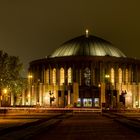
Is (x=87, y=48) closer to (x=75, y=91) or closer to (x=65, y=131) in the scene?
A: (x=75, y=91)

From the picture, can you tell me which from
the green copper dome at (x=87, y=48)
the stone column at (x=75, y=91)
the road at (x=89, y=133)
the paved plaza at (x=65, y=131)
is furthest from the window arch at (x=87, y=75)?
the road at (x=89, y=133)

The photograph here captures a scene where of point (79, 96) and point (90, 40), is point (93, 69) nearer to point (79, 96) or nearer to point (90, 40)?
point (79, 96)

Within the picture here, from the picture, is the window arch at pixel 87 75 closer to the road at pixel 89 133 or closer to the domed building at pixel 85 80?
the domed building at pixel 85 80

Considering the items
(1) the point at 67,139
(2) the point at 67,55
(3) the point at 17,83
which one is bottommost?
(1) the point at 67,139

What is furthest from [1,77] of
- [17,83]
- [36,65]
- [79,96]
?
[36,65]

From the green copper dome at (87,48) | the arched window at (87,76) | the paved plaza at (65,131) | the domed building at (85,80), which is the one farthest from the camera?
the green copper dome at (87,48)

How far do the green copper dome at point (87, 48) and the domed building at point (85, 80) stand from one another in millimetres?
356

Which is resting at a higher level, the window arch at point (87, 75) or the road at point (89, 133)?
the window arch at point (87, 75)

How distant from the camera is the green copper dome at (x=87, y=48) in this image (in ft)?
534

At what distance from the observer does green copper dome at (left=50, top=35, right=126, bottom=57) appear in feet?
534

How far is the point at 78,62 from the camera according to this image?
15275 centimetres

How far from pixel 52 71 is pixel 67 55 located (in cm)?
952

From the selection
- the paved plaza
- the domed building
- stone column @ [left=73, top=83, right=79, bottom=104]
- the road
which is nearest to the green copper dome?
the domed building

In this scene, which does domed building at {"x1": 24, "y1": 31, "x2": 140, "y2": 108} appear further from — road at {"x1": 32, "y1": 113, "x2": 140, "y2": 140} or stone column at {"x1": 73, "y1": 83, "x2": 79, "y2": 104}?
road at {"x1": 32, "y1": 113, "x2": 140, "y2": 140}
